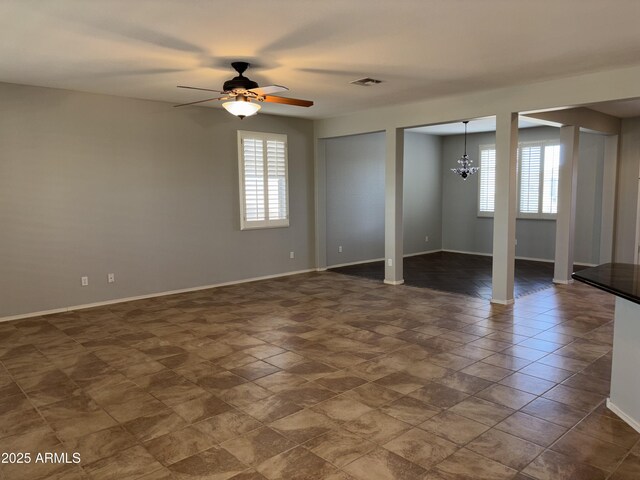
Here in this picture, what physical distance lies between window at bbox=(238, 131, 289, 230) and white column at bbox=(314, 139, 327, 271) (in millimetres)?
685

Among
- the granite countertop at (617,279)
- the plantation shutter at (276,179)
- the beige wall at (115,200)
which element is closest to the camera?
the granite countertop at (617,279)

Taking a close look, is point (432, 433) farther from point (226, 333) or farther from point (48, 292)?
point (48, 292)

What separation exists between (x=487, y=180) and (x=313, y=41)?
7.33 metres

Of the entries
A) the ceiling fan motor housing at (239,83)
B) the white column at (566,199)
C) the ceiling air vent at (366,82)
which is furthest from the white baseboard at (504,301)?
the ceiling fan motor housing at (239,83)

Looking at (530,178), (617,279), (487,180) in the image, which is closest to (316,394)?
(617,279)

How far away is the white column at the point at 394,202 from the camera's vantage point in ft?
23.0

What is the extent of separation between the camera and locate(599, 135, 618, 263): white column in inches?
309

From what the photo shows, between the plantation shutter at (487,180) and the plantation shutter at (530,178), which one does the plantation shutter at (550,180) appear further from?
→ the plantation shutter at (487,180)

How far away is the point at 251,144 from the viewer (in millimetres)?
7336

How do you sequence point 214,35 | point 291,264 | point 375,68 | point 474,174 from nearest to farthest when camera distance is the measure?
point 214,35
point 375,68
point 291,264
point 474,174

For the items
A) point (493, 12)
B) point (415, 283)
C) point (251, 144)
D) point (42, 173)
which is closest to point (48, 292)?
point (42, 173)

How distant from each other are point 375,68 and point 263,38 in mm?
1405

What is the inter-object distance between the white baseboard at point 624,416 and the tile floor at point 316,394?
4cm

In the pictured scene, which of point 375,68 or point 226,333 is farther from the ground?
point 375,68
